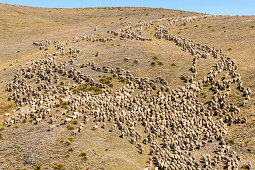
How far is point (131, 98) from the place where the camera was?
186 ft

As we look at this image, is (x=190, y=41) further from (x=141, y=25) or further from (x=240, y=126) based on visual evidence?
(x=240, y=126)

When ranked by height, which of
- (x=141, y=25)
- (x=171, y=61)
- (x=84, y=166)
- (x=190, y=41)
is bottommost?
(x=84, y=166)

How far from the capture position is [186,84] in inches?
2451

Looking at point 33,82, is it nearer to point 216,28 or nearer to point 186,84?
point 186,84

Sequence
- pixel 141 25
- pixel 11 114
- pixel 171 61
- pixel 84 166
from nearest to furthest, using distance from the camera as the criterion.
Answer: pixel 84 166
pixel 11 114
pixel 171 61
pixel 141 25

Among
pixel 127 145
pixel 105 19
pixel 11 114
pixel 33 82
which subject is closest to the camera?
pixel 127 145

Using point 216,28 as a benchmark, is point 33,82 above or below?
below

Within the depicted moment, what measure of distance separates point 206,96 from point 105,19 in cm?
9264

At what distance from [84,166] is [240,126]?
35415 millimetres

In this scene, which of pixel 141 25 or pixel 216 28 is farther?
pixel 141 25

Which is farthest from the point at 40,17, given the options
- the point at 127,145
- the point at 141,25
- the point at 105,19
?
the point at 127,145

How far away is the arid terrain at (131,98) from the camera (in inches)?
1508

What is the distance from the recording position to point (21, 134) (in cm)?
4100

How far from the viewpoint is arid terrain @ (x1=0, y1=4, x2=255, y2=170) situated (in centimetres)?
3831
